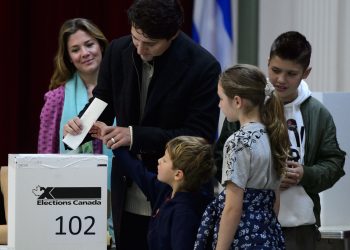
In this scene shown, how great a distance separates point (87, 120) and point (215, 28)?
2.42 metres

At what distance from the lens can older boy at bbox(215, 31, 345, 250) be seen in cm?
332

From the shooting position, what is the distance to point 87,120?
3.37 meters

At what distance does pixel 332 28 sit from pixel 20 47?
1887 millimetres

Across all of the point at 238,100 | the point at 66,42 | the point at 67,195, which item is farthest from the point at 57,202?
the point at 66,42

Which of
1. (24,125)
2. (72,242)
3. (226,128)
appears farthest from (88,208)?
(24,125)

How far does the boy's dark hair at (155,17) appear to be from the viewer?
3172mm

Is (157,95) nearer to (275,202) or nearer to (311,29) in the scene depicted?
(275,202)

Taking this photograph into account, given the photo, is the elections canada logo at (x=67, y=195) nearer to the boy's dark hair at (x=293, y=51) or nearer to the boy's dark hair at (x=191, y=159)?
the boy's dark hair at (x=191, y=159)

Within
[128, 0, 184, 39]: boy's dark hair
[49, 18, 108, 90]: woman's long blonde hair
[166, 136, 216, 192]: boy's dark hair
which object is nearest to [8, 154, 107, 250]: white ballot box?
[166, 136, 216, 192]: boy's dark hair

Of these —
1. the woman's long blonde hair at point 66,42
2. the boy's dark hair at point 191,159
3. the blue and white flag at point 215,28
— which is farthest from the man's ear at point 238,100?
the blue and white flag at point 215,28

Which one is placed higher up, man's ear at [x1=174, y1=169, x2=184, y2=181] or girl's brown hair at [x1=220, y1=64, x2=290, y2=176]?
girl's brown hair at [x1=220, y1=64, x2=290, y2=176]

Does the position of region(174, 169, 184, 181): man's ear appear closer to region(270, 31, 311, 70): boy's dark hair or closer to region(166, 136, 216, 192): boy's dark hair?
region(166, 136, 216, 192): boy's dark hair

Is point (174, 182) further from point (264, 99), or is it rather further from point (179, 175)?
point (264, 99)

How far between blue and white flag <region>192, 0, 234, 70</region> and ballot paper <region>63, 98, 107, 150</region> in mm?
2273
